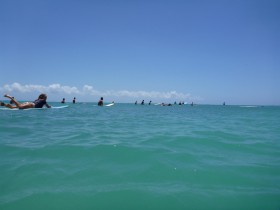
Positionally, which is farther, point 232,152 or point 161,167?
point 232,152

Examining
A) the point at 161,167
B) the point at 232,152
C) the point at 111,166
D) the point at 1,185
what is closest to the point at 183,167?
the point at 161,167

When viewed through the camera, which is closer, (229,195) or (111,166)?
(229,195)

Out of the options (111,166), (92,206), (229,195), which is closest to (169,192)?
(229,195)

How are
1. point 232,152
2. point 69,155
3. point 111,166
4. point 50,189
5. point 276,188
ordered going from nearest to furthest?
point 50,189 < point 276,188 < point 111,166 < point 69,155 < point 232,152

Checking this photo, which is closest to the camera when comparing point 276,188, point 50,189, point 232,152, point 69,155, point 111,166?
point 50,189

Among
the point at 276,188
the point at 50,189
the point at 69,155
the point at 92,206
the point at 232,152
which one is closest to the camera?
the point at 92,206

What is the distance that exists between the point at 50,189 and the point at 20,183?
0.65 m

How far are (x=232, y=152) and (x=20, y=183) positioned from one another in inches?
223

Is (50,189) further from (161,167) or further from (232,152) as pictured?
(232,152)

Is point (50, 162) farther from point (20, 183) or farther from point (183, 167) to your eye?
point (183, 167)

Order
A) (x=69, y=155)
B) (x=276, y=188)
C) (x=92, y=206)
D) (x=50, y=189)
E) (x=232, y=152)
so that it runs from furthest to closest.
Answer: (x=232, y=152)
(x=69, y=155)
(x=276, y=188)
(x=50, y=189)
(x=92, y=206)

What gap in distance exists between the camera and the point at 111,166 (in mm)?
4961

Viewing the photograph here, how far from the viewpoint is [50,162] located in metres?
5.10

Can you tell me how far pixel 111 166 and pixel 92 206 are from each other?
1.68 metres
